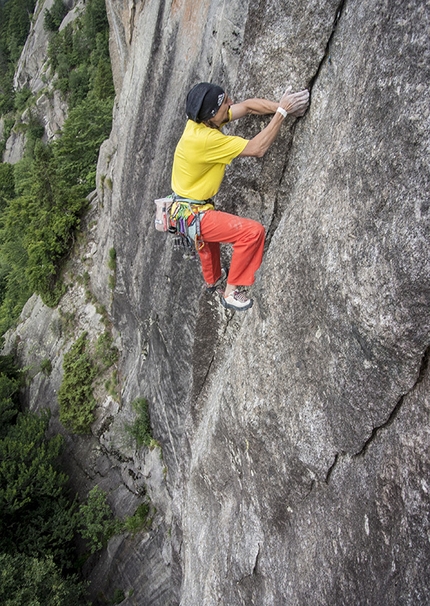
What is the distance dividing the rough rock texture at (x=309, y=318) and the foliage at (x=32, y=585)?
410 centimetres

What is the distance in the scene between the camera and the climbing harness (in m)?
6.31

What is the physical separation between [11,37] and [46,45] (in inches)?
698

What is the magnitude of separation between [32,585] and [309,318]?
Answer: 38.0ft

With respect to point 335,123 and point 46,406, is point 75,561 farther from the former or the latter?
point 335,123

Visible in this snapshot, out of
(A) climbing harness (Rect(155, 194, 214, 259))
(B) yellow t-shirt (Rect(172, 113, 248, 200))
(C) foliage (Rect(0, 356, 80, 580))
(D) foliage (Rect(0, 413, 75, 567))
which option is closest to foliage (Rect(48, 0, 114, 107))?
(C) foliage (Rect(0, 356, 80, 580))

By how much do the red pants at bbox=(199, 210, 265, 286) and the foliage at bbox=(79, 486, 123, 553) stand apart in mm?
10651

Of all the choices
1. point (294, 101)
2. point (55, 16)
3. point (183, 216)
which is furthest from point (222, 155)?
point (55, 16)

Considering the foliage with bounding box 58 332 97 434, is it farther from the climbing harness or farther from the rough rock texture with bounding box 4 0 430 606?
the climbing harness

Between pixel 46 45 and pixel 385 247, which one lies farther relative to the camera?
pixel 46 45

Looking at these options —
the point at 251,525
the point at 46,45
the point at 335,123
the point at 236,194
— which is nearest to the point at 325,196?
the point at 335,123

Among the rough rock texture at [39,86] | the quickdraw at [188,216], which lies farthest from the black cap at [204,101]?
the rough rock texture at [39,86]

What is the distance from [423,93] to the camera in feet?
12.8

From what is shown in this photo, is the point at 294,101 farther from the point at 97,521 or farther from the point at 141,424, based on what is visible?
the point at 97,521

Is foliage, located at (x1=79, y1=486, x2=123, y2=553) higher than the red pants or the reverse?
the reverse
